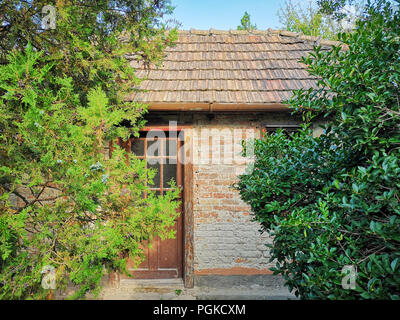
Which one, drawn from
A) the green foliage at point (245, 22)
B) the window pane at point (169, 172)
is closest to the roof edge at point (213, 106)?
the window pane at point (169, 172)

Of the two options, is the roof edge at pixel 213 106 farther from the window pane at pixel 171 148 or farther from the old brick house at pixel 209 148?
the window pane at pixel 171 148

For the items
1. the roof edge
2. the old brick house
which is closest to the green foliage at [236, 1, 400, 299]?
the roof edge

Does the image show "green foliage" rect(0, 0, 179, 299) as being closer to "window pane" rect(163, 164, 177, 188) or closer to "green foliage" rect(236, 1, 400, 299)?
"green foliage" rect(236, 1, 400, 299)

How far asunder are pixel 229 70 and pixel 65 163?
3.89m

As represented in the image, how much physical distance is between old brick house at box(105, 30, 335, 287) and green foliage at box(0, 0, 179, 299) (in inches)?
65.2

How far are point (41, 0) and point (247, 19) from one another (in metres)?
17.0

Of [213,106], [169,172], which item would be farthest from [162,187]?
[213,106]

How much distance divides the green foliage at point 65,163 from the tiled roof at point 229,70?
5.10 feet

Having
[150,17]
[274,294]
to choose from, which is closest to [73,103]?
[150,17]

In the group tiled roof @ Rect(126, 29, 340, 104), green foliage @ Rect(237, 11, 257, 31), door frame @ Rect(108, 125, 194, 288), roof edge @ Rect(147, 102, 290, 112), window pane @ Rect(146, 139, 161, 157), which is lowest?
door frame @ Rect(108, 125, 194, 288)

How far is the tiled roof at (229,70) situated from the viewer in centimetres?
437

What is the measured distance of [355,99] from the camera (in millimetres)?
1602

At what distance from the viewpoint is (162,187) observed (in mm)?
4699

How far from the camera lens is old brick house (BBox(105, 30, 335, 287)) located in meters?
4.33
